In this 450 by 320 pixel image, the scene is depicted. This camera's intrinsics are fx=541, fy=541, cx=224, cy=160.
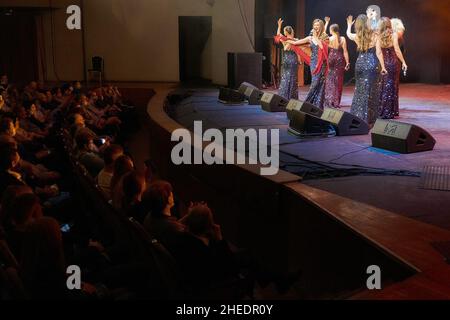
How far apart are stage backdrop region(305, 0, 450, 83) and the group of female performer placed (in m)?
5.69

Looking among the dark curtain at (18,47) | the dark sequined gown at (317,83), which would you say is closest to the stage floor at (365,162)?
the dark sequined gown at (317,83)

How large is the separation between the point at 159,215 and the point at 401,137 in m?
3.03

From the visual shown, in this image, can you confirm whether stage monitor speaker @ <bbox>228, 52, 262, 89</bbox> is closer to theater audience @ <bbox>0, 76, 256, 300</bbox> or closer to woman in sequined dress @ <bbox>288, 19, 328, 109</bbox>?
woman in sequined dress @ <bbox>288, 19, 328, 109</bbox>

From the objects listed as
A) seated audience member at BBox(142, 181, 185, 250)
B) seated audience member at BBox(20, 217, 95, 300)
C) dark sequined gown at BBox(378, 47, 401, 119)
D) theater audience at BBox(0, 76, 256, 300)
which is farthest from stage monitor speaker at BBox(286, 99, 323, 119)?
seated audience member at BBox(20, 217, 95, 300)

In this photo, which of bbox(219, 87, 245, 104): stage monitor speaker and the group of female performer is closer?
the group of female performer

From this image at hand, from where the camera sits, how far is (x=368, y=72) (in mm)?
6992

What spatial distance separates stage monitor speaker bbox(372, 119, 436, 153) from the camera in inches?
197

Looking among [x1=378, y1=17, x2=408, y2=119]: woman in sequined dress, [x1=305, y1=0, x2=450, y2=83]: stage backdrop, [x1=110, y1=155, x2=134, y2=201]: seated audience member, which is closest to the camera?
[x1=110, y1=155, x2=134, y2=201]: seated audience member

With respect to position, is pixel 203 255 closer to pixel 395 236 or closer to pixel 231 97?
pixel 395 236

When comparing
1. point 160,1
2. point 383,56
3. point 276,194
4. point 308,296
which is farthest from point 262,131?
point 160,1

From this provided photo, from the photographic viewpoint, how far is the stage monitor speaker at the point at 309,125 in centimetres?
618

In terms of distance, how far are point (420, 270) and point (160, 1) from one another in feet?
40.9

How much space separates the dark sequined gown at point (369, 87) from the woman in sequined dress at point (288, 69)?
7.11 feet

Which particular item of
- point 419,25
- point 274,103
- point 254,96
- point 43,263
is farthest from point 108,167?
point 419,25
